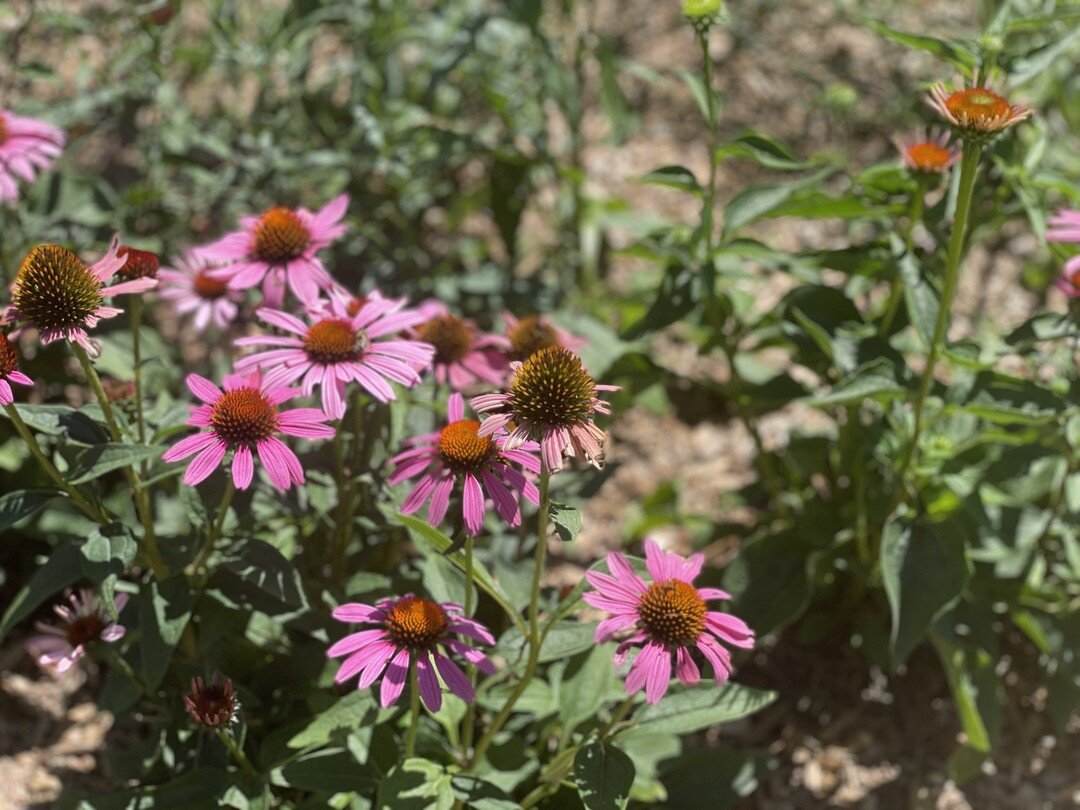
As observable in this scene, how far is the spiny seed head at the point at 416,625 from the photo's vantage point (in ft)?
4.92

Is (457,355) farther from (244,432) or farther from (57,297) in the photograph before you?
(57,297)

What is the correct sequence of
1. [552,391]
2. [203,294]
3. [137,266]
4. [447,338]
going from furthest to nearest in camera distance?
[203,294] < [447,338] < [137,266] < [552,391]

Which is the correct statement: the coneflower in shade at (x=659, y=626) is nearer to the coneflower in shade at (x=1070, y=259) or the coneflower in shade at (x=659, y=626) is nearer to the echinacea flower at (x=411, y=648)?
the echinacea flower at (x=411, y=648)

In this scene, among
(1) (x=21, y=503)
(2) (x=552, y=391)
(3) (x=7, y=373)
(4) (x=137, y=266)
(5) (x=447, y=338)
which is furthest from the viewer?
(5) (x=447, y=338)

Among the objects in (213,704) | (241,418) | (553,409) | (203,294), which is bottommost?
(213,704)

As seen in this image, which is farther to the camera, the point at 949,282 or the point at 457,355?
the point at 457,355

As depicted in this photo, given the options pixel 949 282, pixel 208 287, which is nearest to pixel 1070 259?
pixel 949 282

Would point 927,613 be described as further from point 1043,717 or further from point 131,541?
point 131,541

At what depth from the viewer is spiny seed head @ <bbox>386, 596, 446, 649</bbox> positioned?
1499 millimetres

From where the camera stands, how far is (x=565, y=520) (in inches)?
53.6

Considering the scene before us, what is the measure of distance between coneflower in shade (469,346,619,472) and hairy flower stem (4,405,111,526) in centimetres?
62

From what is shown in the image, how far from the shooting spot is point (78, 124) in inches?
106

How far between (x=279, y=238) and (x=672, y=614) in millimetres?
899

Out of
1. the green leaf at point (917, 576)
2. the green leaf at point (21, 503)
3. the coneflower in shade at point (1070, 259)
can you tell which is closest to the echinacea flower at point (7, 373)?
the green leaf at point (21, 503)
